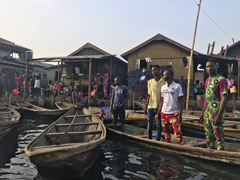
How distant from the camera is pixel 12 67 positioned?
59.8ft

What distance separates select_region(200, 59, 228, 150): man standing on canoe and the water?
0.51 metres

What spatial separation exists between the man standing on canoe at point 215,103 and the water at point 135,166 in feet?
1.69

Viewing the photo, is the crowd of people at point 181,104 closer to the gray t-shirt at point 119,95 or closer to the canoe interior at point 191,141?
the canoe interior at point 191,141

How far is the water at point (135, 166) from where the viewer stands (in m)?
3.57

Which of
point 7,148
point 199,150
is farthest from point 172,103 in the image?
point 7,148

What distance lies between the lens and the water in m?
3.57

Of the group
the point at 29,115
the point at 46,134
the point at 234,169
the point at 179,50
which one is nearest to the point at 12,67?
the point at 29,115

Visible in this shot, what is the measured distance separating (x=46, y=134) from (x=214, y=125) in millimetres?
3317

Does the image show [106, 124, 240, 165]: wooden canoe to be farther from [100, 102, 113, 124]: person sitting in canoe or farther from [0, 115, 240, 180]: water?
[100, 102, 113, 124]: person sitting in canoe

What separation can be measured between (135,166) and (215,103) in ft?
6.81

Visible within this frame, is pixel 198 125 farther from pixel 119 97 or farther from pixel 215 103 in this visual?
pixel 215 103

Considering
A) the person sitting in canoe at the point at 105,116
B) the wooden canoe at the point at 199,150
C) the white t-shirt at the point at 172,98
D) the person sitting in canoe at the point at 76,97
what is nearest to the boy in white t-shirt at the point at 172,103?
the white t-shirt at the point at 172,98

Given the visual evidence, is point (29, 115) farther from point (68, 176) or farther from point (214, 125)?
point (214, 125)

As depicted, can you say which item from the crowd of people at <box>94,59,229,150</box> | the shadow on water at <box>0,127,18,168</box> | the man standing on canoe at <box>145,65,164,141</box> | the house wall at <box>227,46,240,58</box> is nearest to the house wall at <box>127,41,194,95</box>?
the house wall at <box>227,46,240,58</box>
